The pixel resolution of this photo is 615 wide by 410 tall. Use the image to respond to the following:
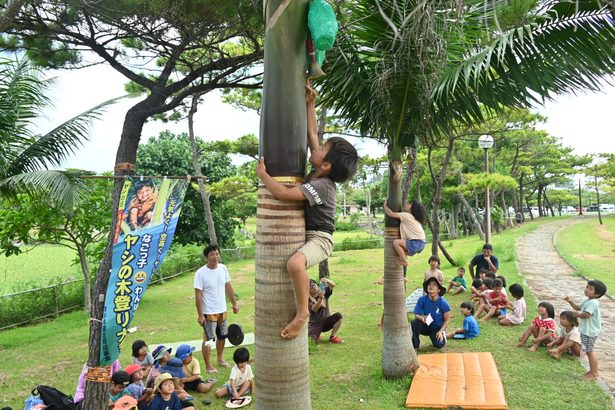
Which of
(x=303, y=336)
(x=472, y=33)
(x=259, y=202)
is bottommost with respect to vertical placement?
(x=303, y=336)

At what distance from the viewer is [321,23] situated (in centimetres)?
272

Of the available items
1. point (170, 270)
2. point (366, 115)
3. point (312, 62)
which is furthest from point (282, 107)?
point (170, 270)

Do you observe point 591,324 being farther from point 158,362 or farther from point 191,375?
point 158,362

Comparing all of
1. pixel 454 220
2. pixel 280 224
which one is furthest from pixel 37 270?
pixel 454 220

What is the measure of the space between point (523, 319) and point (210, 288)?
592 centimetres

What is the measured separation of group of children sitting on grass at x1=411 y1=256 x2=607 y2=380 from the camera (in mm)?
6105

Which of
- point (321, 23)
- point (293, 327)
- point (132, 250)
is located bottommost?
point (293, 327)

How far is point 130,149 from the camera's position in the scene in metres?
5.08

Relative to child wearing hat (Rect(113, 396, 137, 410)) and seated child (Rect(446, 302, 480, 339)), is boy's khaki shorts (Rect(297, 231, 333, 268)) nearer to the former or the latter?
child wearing hat (Rect(113, 396, 137, 410))

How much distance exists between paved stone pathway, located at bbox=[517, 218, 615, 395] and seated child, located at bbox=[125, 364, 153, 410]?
17.8 feet

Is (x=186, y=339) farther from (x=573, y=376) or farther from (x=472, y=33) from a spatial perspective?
(x=472, y=33)

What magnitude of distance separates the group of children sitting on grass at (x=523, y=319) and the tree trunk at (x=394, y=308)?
1155 mm

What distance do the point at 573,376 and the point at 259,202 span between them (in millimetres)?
5519

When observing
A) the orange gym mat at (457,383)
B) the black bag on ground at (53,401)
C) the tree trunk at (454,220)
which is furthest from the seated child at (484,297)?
the tree trunk at (454,220)
